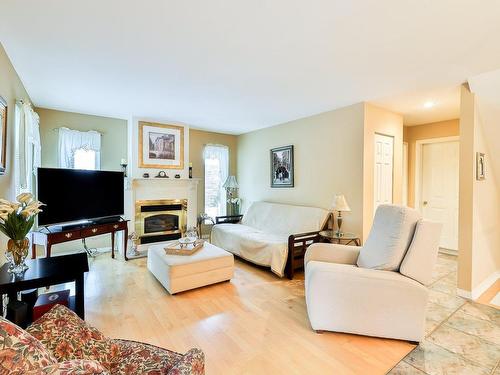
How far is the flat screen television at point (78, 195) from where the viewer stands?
121 inches

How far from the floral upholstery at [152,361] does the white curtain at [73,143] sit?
3.83 metres

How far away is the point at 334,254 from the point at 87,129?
4.43m

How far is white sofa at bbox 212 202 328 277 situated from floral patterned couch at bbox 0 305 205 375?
7.39 feet

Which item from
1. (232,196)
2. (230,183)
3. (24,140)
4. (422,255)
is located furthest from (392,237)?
(232,196)

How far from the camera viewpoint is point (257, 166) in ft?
17.9

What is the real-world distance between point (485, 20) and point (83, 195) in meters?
4.50

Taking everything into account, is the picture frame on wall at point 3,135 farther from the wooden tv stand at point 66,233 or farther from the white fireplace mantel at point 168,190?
the white fireplace mantel at point 168,190

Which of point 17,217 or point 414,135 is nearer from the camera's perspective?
point 17,217

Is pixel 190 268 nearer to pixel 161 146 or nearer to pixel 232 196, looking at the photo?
pixel 161 146

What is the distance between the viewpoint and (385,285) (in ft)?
6.35

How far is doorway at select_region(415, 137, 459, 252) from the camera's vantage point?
4.38 m

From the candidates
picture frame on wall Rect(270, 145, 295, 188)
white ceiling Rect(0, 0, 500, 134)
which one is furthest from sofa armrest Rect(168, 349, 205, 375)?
picture frame on wall Rect(270, 145, 295, 188)

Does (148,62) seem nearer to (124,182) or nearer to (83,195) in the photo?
(83,195)

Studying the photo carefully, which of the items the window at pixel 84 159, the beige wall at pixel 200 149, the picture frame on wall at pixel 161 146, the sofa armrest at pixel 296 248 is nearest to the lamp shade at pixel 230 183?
the beige wall at pixel 200 149
